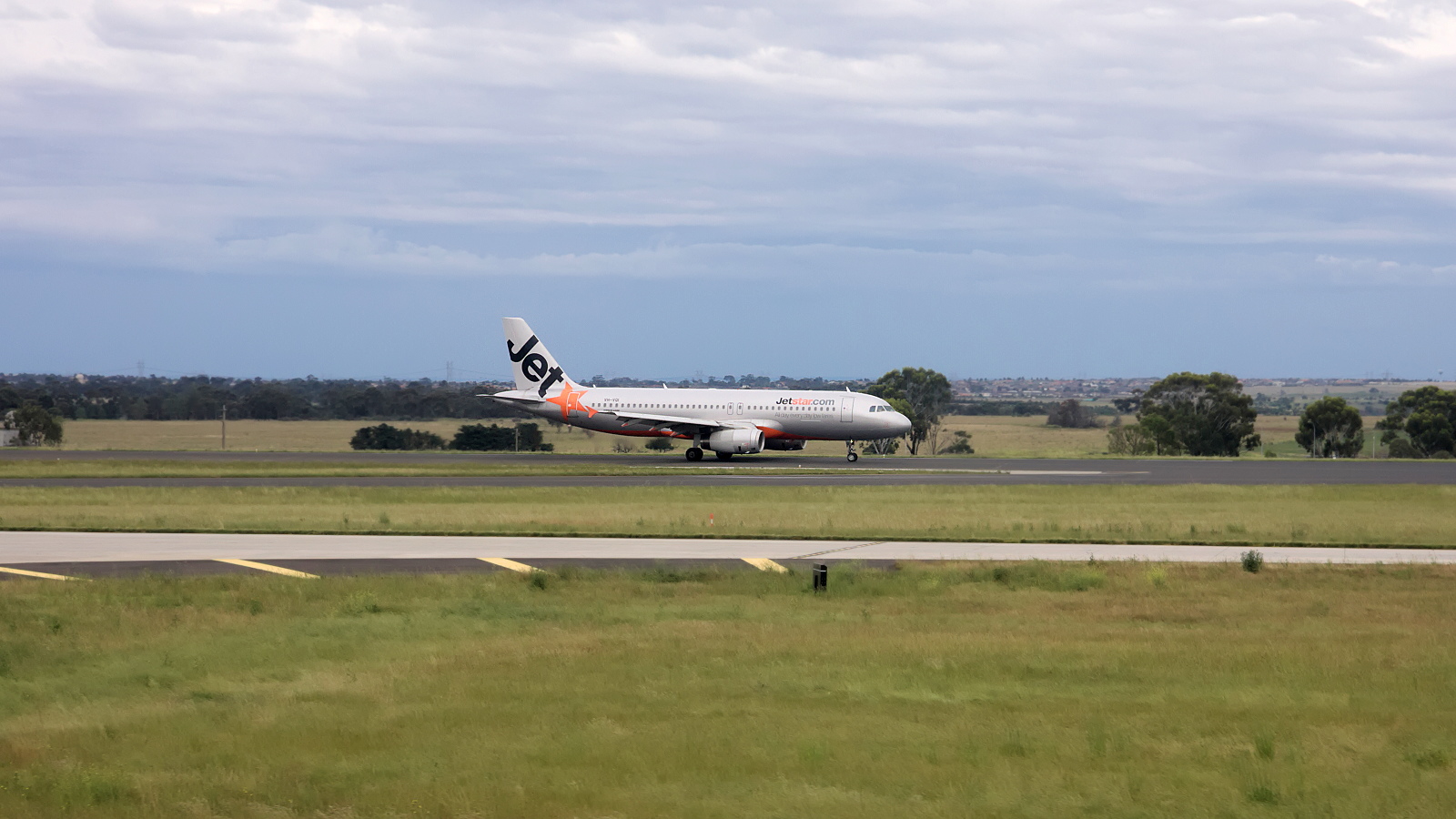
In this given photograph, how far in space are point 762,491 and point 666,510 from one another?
7.60m

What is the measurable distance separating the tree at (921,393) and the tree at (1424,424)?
35.0m

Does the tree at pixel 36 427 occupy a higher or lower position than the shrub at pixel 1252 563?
higher

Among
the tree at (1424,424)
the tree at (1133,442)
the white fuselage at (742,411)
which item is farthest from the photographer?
the tree at (1424,424)

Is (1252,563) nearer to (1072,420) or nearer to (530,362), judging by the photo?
(530,362)

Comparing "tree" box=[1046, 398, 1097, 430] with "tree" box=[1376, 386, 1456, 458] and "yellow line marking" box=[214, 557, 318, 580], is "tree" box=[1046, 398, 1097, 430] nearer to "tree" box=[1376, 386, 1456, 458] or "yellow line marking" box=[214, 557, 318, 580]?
"tree" box=[1376, 386, 1456, 458]

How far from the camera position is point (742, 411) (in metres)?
64.5

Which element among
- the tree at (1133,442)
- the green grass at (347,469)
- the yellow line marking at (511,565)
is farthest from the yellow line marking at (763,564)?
the tree at (1133,442)

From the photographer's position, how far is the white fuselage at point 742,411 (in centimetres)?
6334

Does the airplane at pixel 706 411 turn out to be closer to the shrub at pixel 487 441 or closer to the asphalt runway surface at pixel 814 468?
the asphalt runway surface at pixel 814 468

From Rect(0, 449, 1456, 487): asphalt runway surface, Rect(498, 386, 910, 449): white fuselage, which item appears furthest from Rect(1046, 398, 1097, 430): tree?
Rect(498, 386, 910, 449): white fuselage

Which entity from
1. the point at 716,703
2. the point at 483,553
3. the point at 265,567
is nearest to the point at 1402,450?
the point at 483,553

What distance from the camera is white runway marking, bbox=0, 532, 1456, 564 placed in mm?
26578

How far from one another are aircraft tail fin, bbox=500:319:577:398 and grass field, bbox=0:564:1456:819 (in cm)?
4690

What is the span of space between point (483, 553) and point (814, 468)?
3224 cm
